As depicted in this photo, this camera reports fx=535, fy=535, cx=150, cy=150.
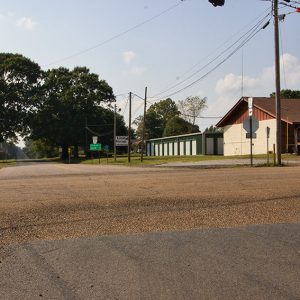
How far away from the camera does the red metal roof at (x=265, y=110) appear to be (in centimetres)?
4829

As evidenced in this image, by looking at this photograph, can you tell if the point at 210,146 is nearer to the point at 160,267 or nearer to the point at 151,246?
the point at 151,246

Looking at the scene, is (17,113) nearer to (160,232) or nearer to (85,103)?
(85,103)

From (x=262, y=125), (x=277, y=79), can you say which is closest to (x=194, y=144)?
(x=262, y=125)

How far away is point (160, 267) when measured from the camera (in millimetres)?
6152

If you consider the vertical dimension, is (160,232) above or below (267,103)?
below

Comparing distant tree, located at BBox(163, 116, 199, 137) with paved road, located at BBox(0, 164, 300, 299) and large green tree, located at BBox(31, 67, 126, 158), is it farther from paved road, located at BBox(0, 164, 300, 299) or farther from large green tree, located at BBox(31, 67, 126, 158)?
paved road, located at BBox(0, 164, 300, 299)

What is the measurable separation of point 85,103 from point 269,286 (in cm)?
8565

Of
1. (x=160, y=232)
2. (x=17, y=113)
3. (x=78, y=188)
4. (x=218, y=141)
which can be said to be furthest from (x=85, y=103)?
(x=160, y=232)

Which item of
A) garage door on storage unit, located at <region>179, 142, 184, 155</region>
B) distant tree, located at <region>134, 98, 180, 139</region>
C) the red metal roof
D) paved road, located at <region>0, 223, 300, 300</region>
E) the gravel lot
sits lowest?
paved road, located at <region>0, 223, 300, 300</region>

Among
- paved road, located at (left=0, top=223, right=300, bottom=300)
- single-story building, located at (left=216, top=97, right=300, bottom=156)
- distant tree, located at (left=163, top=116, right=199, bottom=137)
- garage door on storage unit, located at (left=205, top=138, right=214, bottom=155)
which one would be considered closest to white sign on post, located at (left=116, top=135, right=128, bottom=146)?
garage door on storage unit, located at (left=205, top=138, right=214, bottom=155)

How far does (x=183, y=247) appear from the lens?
23.6 ft

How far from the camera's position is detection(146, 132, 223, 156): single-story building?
70.3m

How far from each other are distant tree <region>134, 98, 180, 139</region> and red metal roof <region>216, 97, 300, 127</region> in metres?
82.2

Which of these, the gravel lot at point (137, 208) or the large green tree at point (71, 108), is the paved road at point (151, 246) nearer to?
the gravel lot at point (137, 208)
